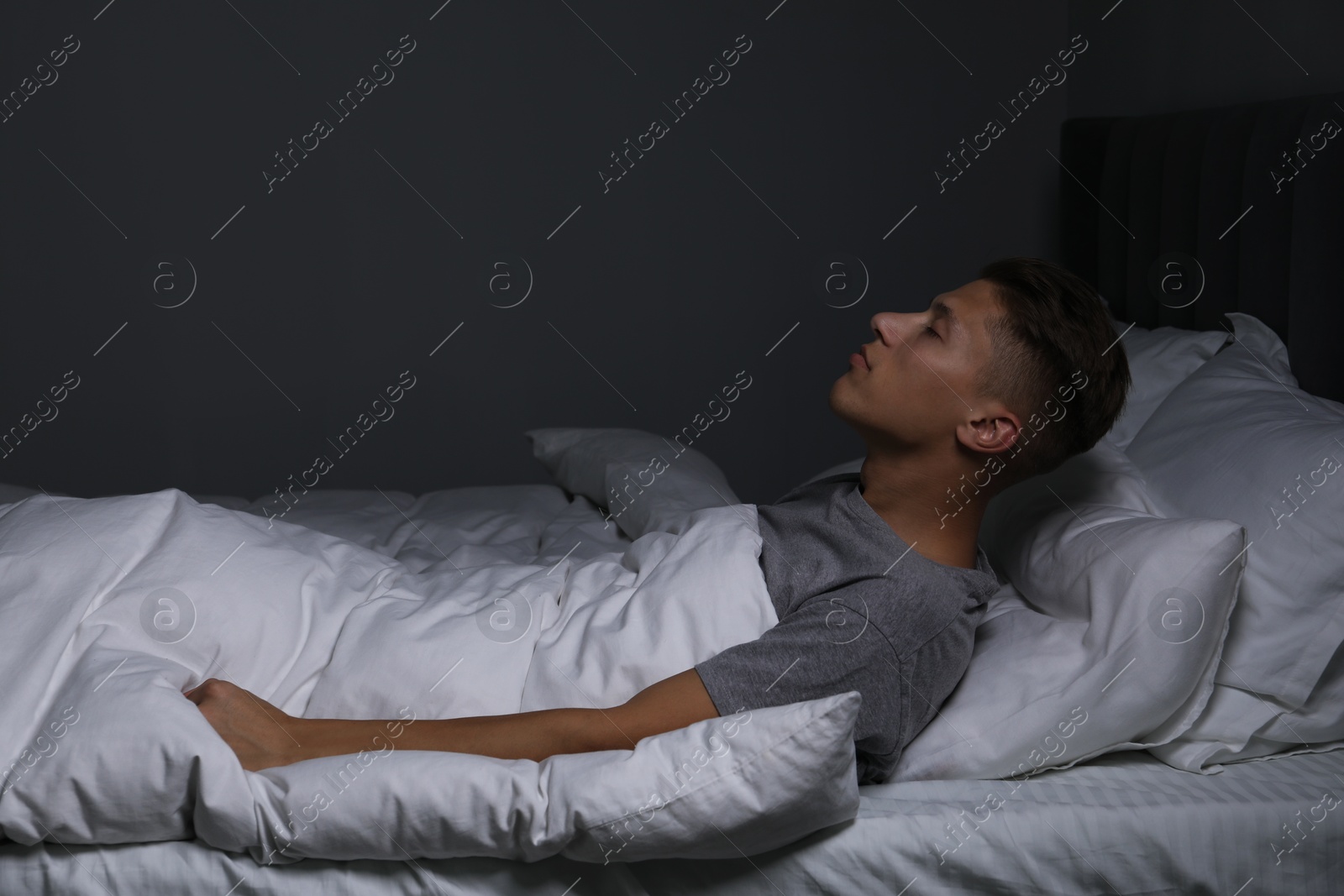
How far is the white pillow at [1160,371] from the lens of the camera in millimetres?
1546

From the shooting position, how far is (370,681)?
108 cm

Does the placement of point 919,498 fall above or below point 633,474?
below

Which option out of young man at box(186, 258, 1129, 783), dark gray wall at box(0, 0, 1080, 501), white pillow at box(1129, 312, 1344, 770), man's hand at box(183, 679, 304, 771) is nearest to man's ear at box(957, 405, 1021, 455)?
young man at box(186, 258, 1129, 783)

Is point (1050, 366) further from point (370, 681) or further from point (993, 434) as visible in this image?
point (370, 681)

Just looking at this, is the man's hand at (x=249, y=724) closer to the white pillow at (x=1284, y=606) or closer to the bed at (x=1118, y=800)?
the bed at (x=1118, y=800)

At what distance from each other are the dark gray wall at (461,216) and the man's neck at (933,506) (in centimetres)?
154

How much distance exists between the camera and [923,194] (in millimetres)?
2678

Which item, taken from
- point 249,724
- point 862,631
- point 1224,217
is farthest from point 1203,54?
point 249,724

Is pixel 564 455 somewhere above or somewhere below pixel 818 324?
above

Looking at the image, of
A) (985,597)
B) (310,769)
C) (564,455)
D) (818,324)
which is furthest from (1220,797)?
(818,324)

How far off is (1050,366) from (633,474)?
2.19 feet

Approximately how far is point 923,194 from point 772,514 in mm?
1652

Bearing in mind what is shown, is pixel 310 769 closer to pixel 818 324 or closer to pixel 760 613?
pixel 760 613

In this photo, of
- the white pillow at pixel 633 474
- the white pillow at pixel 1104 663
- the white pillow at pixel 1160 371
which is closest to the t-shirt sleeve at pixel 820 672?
the white pillow at pixel 1104 663
